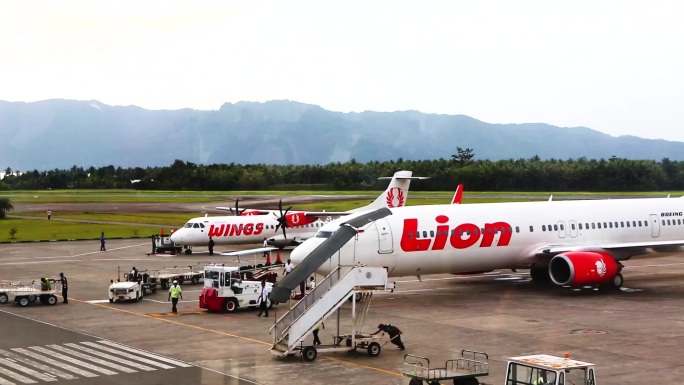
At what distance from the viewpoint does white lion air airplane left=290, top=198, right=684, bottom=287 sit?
39.8 metres

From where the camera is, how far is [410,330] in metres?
33.7

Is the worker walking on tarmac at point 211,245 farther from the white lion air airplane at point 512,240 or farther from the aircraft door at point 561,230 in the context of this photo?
the aircraft door at point 561,230

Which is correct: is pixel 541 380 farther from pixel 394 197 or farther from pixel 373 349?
pixel 394 197

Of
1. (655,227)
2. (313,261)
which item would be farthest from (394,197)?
(313,261)

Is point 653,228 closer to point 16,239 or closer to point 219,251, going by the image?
point 219,251

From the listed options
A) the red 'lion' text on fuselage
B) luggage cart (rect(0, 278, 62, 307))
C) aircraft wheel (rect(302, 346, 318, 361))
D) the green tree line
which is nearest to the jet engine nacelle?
the red 'lion' text on fuselage

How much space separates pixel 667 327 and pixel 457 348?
9.81 meters

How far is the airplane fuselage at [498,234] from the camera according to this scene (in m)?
39.8

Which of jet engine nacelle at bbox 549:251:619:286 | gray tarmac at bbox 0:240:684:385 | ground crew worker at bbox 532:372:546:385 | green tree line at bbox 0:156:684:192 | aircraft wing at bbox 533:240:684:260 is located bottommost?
gray tarmac at bbox 0:240:684:385

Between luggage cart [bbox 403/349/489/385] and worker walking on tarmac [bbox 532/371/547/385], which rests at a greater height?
worker walking on tarmac [bbox 532/371/547/385]

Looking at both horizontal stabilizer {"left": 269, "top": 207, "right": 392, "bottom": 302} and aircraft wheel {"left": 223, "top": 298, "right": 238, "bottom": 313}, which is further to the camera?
aircraft wheel {"left": 223, "top": 298, "right": 238, "bottom": 313}

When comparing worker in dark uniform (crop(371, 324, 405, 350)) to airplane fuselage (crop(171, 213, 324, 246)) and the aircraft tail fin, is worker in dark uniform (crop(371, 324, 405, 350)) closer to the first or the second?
the aircraft tail fin

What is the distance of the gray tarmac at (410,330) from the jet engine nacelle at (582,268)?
0.84m

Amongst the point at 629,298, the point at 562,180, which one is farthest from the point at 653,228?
the point at 562,180
